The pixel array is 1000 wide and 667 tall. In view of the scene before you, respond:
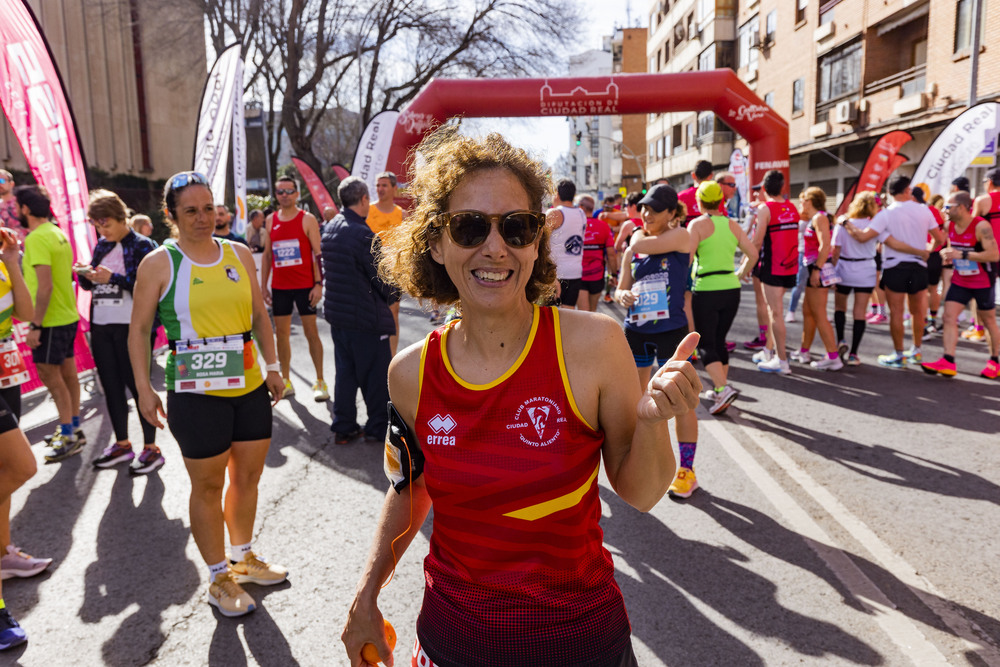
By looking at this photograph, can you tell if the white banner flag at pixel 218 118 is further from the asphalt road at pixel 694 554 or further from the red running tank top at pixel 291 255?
the asphalt road at pixel 694 554

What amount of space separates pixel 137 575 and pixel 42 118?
5.10 m

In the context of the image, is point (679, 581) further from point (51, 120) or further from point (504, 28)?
point (504, 28)

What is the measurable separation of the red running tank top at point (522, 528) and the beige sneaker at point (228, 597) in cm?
206

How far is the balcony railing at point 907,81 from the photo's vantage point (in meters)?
20.4

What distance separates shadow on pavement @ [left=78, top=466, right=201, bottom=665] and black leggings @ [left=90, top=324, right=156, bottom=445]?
80cm

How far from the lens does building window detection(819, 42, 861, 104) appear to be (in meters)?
24.2

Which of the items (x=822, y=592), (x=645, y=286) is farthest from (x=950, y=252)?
(x=822, y=592)

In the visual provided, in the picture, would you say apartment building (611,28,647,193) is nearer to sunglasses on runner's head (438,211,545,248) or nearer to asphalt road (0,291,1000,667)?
asphalt road (0,291,1000,667)

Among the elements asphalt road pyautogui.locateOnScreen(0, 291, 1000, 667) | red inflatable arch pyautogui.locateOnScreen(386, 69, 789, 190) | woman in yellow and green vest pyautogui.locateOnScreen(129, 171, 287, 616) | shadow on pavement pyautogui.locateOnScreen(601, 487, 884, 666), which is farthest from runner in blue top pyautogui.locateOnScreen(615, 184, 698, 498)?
red inflatable arch pyautogui.locateOnScreen(386, 69, 789, 190)

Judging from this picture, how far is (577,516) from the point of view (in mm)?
1536

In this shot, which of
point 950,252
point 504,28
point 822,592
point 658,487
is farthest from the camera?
point 504,28

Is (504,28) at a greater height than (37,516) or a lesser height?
greater

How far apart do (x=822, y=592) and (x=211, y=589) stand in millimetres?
2925

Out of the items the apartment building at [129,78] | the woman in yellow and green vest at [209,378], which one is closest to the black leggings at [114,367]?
the woman in yellow and green vest at [209,378]
